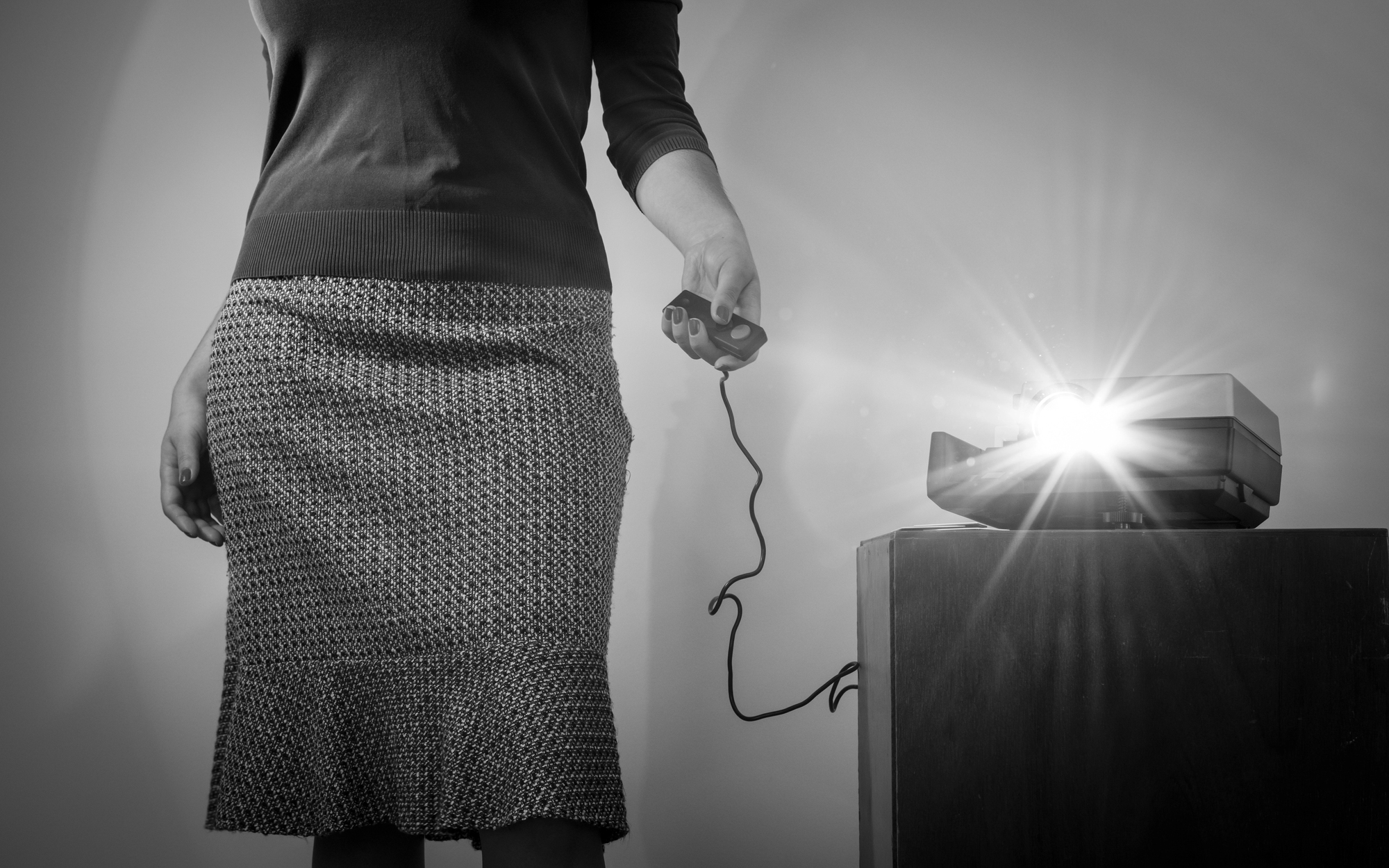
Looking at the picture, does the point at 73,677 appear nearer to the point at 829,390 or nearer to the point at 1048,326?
the point at 829,390

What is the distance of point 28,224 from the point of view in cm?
131

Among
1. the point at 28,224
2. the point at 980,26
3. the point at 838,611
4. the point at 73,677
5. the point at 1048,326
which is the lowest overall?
the point at 73,677

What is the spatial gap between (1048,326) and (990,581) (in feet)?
2.19

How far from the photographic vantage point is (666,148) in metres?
0.67

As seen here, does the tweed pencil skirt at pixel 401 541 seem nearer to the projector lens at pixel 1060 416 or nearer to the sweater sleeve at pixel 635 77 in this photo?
the sweater sleeve at pixel 635 77

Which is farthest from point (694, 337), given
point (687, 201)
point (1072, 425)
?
point (1072, 425)

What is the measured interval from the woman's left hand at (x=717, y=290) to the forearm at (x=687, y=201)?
11mm

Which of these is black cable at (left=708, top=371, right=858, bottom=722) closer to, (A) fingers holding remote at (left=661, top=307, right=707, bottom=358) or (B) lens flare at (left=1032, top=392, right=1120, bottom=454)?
(B) lens flare at (left=1032, top=392, right=1120, bottom=454)

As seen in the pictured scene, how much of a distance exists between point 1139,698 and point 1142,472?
0.58ft

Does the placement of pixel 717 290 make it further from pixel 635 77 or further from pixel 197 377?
pixel 197 377

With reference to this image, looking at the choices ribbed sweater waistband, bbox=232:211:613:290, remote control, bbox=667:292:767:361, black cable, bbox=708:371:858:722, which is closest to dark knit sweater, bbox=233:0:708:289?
ribbed sweater waistband, bbox=232:211:613:290

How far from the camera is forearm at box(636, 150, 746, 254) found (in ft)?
2.01

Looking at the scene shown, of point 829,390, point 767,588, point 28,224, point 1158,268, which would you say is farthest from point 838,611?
point 28,224

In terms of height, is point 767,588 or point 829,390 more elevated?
point 829,390
